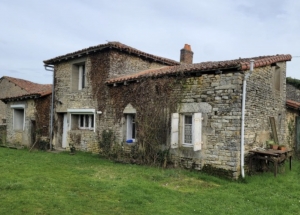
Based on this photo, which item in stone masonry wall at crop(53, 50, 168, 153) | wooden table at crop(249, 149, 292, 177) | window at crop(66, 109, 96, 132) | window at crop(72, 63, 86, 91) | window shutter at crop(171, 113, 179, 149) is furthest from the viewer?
window at crop(72, 63, 86, 91)

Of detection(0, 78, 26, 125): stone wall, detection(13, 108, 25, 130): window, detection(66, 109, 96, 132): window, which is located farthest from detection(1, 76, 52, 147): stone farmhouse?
detection(0, 78, 26, 125): stone wall

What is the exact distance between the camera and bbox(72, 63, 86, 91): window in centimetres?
1429

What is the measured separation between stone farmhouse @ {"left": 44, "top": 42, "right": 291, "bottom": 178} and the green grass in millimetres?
990

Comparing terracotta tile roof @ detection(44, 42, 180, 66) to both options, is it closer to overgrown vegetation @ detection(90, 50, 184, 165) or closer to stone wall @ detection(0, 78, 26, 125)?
overgrown vegetation @ detection(90, 50, 184, 165)

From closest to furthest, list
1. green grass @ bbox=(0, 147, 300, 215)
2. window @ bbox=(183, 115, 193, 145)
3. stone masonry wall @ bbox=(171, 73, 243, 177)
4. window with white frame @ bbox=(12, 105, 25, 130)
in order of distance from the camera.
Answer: green grass @ bbox=(0, 147, 300, 215), stone masonry wall @ bbox=(171, 73, 243, 177), window @ bbox=(183, 115, 193, 145), window with white frame @ bbox=(12, 105, 25, 130)

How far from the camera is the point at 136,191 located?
6500mm

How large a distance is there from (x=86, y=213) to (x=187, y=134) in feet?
17.2

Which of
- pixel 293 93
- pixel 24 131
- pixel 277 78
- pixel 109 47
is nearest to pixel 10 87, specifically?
pixel 24 131

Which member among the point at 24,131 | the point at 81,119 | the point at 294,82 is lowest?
the point at 24,131

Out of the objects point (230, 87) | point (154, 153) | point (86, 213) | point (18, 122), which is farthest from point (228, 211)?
point (18, 122)

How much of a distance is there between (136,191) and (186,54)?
456 inches

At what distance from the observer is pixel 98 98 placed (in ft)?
42.0

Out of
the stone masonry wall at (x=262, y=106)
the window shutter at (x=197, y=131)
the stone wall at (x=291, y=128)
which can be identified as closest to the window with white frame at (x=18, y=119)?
the window shutter at (x=197, y=131)

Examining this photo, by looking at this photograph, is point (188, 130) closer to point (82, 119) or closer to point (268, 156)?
point (268, 156)
